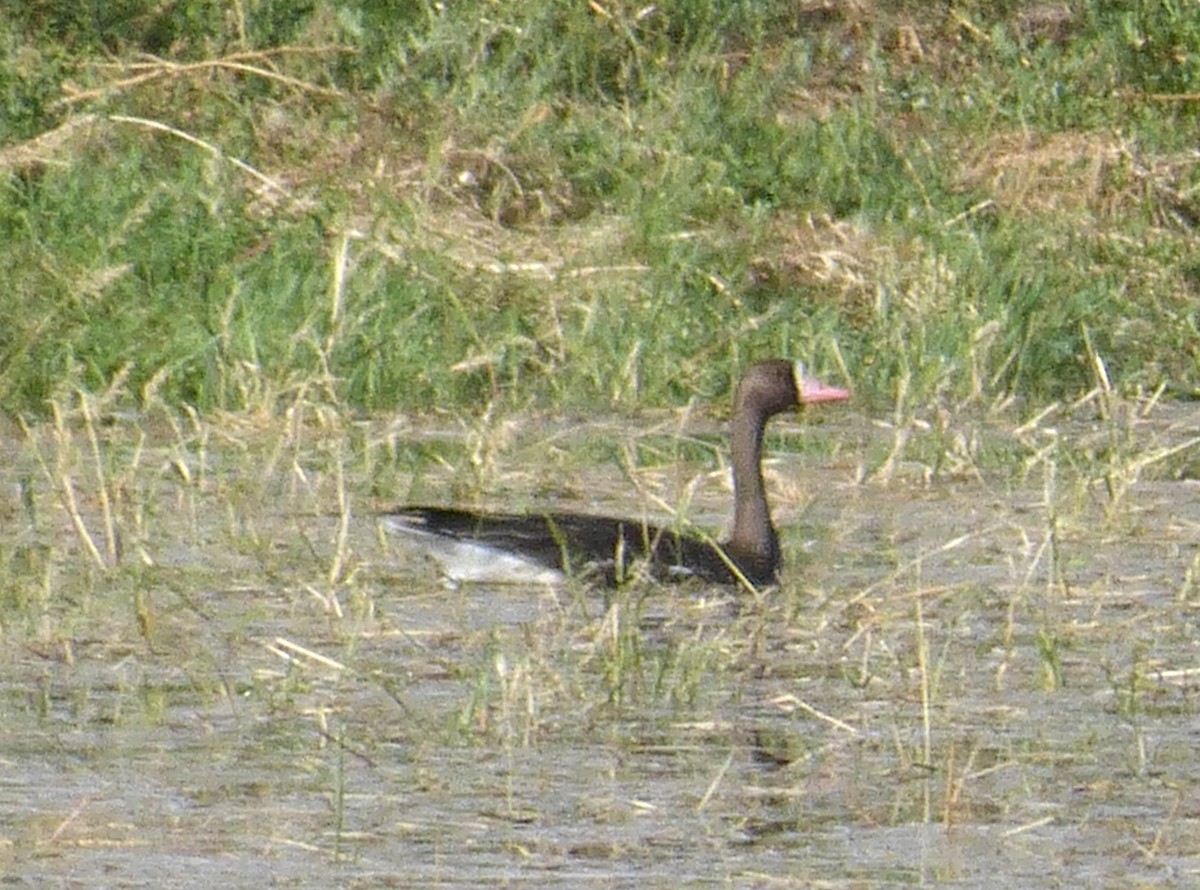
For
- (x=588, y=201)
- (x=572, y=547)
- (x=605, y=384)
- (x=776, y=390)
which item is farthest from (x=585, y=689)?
(x=588, y=201)

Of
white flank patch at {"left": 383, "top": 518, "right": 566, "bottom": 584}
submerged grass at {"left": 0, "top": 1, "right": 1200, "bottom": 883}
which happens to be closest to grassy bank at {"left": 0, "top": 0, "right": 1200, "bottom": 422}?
submerged grass at {"left": 0, "top": 1, "right": 1200, "bottom": 883}

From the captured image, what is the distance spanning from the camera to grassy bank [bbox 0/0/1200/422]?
10109mm

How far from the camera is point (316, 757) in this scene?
5.39m

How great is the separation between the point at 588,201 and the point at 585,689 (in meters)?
6.42

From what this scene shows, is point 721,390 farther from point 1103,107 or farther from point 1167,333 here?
point 1103,107

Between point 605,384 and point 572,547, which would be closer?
point 572,547

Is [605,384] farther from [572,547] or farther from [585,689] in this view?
[585,689]

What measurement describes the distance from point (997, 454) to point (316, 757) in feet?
14.3

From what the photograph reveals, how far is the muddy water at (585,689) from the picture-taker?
479cm

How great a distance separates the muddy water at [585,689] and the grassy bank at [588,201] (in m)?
0.98

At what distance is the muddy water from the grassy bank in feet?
3.22

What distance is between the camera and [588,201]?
12.3m

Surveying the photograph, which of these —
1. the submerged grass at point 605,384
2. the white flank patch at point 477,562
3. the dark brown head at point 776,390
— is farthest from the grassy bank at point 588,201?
the white flank patch at point 477,562

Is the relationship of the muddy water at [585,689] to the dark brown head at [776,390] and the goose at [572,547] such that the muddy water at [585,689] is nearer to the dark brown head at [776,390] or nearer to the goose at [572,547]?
the goose at [572,547]
